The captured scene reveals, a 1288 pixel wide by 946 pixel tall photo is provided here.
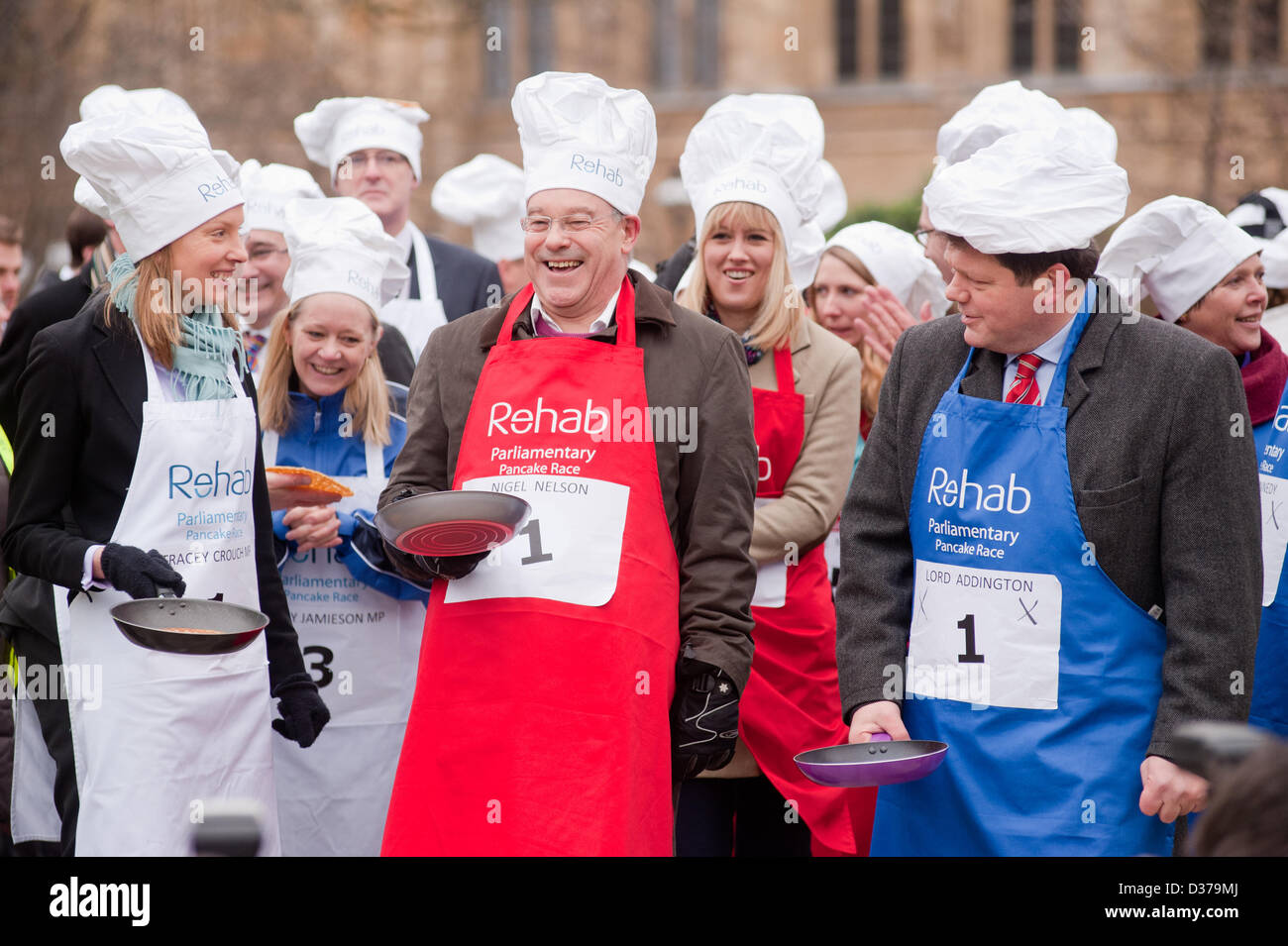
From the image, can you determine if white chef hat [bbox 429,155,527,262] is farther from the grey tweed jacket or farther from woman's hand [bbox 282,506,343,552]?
the grey tweed jacket

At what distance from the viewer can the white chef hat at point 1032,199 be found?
365cm

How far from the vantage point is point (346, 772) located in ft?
16.9

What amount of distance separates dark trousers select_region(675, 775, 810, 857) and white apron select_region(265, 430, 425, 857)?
3.13 ft

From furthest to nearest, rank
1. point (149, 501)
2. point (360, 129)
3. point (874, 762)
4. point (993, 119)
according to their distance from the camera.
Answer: point (360, 129), point (993, 119), point (149, 501), point (874, 762)

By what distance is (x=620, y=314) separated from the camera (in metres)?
3.93

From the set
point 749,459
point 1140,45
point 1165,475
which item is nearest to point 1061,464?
point 1165,475

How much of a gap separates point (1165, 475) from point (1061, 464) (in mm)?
217

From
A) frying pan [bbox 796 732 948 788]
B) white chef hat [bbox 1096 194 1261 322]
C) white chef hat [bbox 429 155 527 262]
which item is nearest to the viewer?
frying pan [bbox 796 732 948 788]

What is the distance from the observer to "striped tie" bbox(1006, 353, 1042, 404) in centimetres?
373

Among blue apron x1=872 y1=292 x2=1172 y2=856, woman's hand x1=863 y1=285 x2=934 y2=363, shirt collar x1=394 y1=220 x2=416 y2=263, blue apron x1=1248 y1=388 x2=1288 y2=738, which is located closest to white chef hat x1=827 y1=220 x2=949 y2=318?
woman's hand x1=863 y1=285 x2=934 y2=363

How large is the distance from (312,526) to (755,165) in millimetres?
1765

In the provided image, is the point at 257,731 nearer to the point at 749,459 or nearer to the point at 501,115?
the point at 749,459

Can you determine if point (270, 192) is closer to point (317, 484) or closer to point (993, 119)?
point (317, 484)

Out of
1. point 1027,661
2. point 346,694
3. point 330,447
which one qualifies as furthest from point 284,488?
point 1027,661
